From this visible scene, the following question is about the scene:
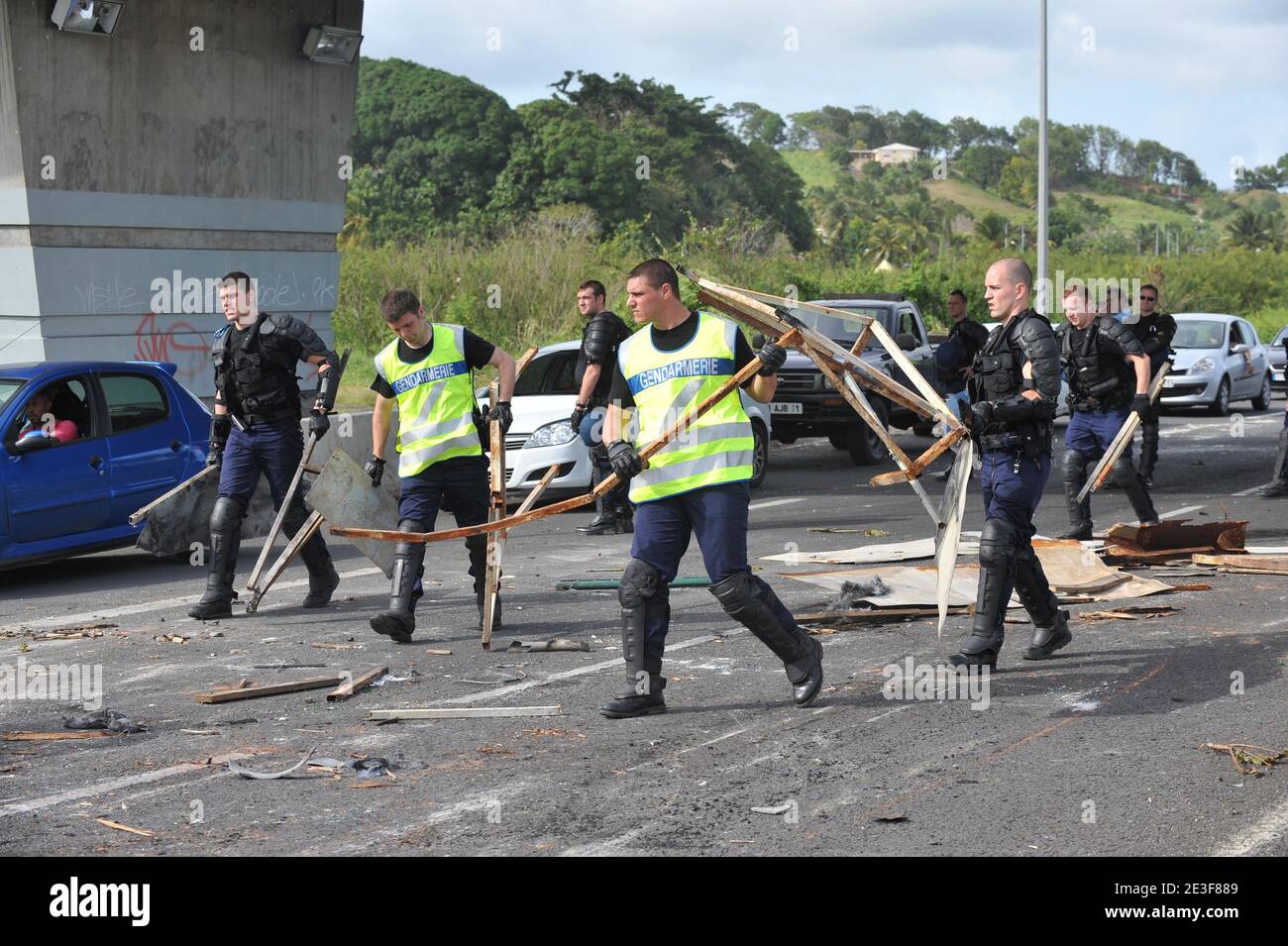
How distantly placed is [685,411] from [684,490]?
13.5 inches

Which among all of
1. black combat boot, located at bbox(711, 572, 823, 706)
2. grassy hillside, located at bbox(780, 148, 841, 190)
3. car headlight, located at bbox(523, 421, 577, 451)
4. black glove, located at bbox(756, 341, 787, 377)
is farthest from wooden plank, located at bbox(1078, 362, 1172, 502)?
grassy hillside, located at bbox(780, 148, 841, 190)

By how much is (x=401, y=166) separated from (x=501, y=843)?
64103mm

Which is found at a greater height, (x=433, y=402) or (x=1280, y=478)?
(x=433, y=402)

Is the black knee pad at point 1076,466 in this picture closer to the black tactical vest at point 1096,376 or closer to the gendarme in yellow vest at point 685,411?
the black tactical vest at point 1096,376

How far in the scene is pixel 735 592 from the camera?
680cm

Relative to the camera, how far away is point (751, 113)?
6998 inches

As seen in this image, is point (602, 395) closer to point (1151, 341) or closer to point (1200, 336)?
point (1151, 341)

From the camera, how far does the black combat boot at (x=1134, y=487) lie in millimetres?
11680

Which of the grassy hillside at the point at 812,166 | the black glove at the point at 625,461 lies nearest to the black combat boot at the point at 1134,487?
the black glove at the point at 625,461

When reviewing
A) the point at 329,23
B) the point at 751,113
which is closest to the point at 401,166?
the point at 329,23

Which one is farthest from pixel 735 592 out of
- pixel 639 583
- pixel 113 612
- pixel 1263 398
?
pixel 1263 398

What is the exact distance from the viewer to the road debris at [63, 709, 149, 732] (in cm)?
686

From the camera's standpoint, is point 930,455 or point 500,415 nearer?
point 930,455

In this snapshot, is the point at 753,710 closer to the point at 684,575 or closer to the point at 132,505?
the point at 684,575
